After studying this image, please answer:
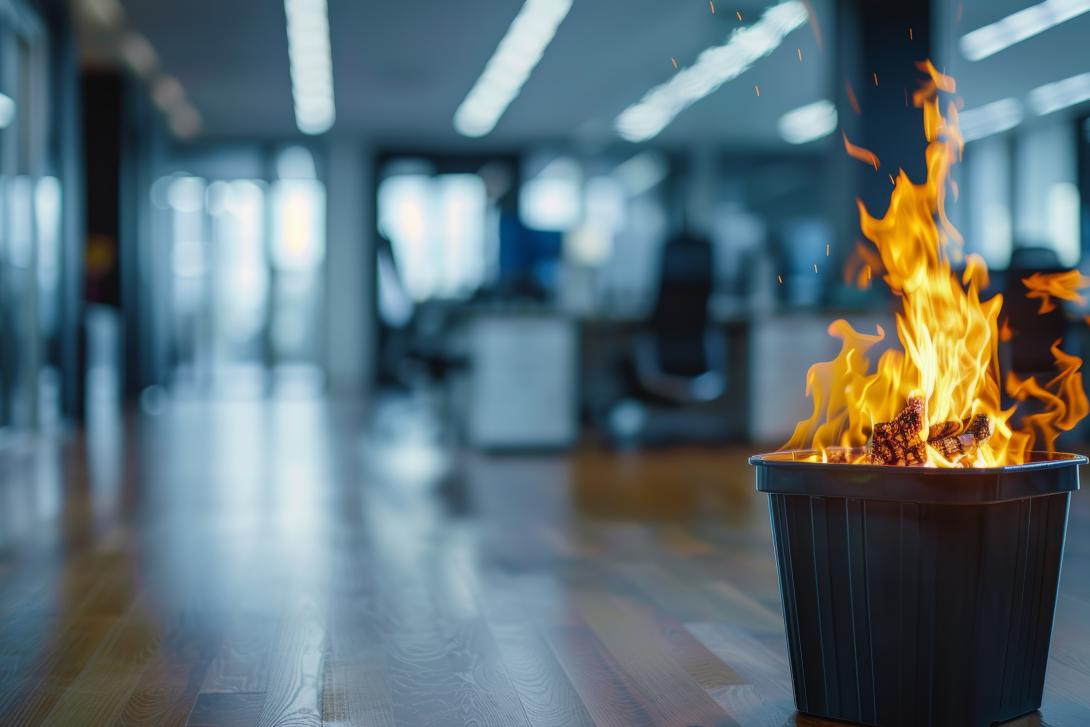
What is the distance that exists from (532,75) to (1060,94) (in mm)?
5260

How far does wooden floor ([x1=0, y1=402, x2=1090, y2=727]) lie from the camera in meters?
1.82

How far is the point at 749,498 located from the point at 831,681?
105 inches

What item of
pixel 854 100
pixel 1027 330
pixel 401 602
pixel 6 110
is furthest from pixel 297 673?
pixel 6 110

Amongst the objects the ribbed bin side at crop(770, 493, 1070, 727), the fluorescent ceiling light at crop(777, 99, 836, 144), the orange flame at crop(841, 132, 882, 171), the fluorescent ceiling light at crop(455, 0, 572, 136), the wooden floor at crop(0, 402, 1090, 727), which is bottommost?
the wooden floor at crop(0, 402, 1090, 727)

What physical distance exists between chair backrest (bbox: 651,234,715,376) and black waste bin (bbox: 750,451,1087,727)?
4.63m

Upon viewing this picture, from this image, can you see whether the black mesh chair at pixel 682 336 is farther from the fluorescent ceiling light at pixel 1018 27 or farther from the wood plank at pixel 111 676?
the wood plank at pixel 111 676

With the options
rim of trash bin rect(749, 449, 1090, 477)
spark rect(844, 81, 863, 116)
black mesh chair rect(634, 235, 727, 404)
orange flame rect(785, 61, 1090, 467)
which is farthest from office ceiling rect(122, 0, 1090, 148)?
rim of trash bin rect(749, 449, 1090, 477)

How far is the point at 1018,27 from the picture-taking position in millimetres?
8383

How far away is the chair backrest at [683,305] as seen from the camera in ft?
20.6

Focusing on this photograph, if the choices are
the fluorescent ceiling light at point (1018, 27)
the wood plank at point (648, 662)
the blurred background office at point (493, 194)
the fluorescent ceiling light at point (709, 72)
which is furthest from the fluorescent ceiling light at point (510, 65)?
the wood plank at point (648, 662)

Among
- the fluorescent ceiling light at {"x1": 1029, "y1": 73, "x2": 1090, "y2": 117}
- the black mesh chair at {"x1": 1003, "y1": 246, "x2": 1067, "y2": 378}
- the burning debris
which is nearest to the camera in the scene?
the burning debris

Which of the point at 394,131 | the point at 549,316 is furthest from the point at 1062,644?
the point at 394,131

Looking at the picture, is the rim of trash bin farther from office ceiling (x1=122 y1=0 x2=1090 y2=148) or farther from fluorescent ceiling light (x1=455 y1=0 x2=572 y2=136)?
fluorescent ceiling light (x1=455 y1=0 x2=572 y2=136)

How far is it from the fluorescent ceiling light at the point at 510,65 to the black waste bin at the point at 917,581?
713 centimetres
